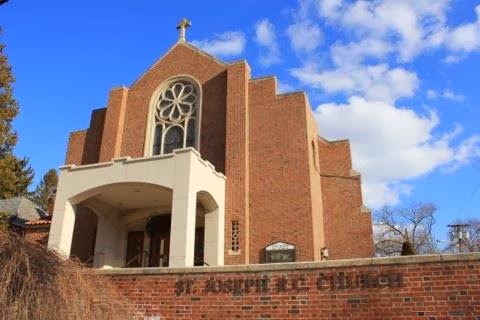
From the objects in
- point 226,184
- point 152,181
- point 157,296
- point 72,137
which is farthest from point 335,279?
point 72,137

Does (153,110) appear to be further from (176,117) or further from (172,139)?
(172,139)

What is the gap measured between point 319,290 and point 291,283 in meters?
0.54

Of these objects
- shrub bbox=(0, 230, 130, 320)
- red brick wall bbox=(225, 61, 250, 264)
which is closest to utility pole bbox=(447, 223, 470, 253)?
red brick wall bbox=(225, 61, 250, 264)

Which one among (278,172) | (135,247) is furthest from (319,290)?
(135,247)

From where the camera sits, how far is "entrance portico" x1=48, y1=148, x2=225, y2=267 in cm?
1388

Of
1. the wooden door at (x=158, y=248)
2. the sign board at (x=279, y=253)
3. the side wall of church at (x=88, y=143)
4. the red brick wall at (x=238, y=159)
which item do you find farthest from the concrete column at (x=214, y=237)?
the side wall of church at (x=88, y=143)

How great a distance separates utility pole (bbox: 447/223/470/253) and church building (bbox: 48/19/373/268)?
99.0ft

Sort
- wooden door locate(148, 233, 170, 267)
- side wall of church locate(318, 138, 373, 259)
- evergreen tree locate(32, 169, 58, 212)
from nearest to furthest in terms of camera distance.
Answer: wooden door locate(148, 233, 170, 267), side wall of church locate(318, 138, 373, 259), evergreen tree locate(32, 169, 58, 212)

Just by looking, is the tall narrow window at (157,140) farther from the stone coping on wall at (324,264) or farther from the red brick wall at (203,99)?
the stone coping on wall at (324,264)

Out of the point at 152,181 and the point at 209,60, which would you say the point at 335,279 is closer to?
the point at 152,181

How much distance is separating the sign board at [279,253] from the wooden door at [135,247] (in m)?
5.15

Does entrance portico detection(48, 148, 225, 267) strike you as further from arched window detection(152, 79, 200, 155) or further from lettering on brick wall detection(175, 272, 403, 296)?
lettering on brick wall detection(175, 272, 403, 296)

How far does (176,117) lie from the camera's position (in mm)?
19844

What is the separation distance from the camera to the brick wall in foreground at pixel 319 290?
7715 mm
